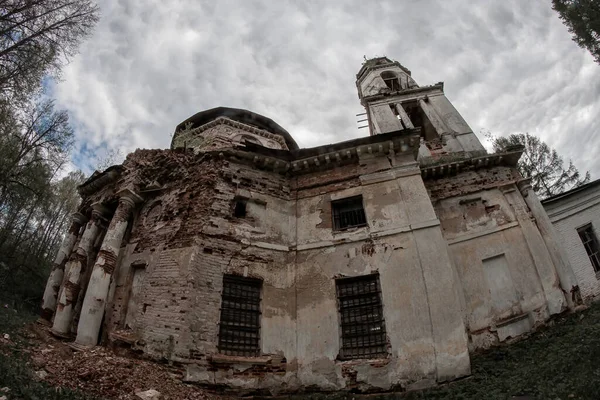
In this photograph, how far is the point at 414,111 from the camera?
22531 millimetres

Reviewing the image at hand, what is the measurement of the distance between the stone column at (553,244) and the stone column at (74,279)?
16.9 m

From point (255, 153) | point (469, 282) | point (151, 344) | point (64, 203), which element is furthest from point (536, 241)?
point (64, 203)

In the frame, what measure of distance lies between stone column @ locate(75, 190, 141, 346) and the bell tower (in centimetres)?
1154

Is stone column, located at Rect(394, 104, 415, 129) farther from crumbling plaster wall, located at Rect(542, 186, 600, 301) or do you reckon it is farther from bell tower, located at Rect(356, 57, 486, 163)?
crumbling plaster wall, located at Rect(542, 186, 600, 301)

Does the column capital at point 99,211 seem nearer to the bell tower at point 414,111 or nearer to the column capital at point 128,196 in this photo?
the column capital at point 128,196

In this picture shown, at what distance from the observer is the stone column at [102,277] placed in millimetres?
10805

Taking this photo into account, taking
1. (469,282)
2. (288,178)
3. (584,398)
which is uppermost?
(288,178)

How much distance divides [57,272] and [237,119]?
39.2 feet

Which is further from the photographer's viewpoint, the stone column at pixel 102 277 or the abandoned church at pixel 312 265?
the stone column at pixel 102 277

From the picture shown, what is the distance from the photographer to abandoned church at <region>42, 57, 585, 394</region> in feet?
32.0

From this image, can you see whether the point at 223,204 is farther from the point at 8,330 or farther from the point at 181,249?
the point at 8,330

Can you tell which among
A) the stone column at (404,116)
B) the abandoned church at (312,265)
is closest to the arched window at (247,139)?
the abandoned church at (312,265)

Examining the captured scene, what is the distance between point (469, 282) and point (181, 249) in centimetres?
1017

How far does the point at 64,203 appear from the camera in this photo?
26.2m
